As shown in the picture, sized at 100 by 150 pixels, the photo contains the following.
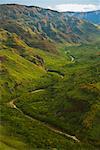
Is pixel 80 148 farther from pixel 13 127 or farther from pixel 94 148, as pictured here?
pixel 13 127

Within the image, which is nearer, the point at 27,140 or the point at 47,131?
the point at 27,140

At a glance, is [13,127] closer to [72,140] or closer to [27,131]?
[27,131]

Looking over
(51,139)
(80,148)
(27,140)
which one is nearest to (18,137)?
(27,140)

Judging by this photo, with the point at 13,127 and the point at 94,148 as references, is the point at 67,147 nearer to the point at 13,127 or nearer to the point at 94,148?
the point at 94,148

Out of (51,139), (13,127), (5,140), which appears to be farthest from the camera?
(13,127)

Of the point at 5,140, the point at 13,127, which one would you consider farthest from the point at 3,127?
the point at 5,140

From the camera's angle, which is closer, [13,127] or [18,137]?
[18,137]

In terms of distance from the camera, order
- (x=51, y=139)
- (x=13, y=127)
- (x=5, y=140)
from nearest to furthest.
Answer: (x=5, y=140) < (x=51, y=139) < (x=13, y=127)
